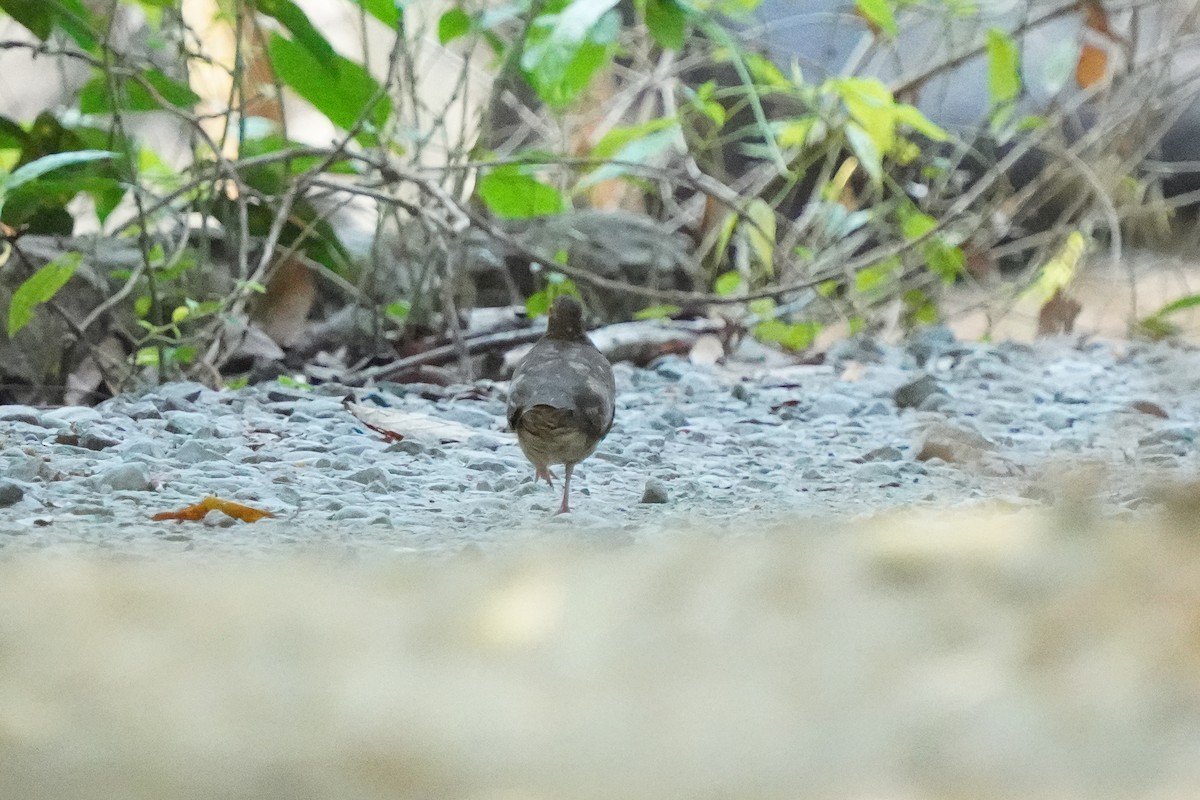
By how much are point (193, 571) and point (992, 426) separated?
2.02 metres

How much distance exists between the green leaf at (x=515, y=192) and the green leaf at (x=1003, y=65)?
1.66 m

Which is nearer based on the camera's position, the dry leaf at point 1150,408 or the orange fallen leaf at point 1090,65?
the dry leaf at point 1150,408

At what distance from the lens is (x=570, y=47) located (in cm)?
276

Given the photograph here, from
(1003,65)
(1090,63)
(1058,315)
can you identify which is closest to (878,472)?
(1003,65)

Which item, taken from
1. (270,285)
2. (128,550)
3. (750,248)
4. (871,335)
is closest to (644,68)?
(750,248)

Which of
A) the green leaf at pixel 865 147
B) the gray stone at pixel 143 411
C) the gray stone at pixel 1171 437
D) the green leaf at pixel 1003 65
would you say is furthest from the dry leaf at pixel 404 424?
the green leaf at pixel 1003 65

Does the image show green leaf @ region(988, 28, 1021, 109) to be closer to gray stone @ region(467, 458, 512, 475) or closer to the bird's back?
the bird's back

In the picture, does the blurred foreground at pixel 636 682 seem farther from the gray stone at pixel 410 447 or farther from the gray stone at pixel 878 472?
the gray stone at pixel 410 447

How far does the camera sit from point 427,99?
6.10m

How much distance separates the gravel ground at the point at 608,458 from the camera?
4.38 feet

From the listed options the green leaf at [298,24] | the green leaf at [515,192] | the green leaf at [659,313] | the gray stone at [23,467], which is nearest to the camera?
the gray stone at [23,467]

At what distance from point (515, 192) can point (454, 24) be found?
55 cm

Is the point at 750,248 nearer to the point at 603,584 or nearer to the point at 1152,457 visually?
the point at 1152,457

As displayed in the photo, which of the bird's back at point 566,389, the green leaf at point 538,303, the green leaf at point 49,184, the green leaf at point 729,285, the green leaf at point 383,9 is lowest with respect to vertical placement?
the bird's back at point 566,389
